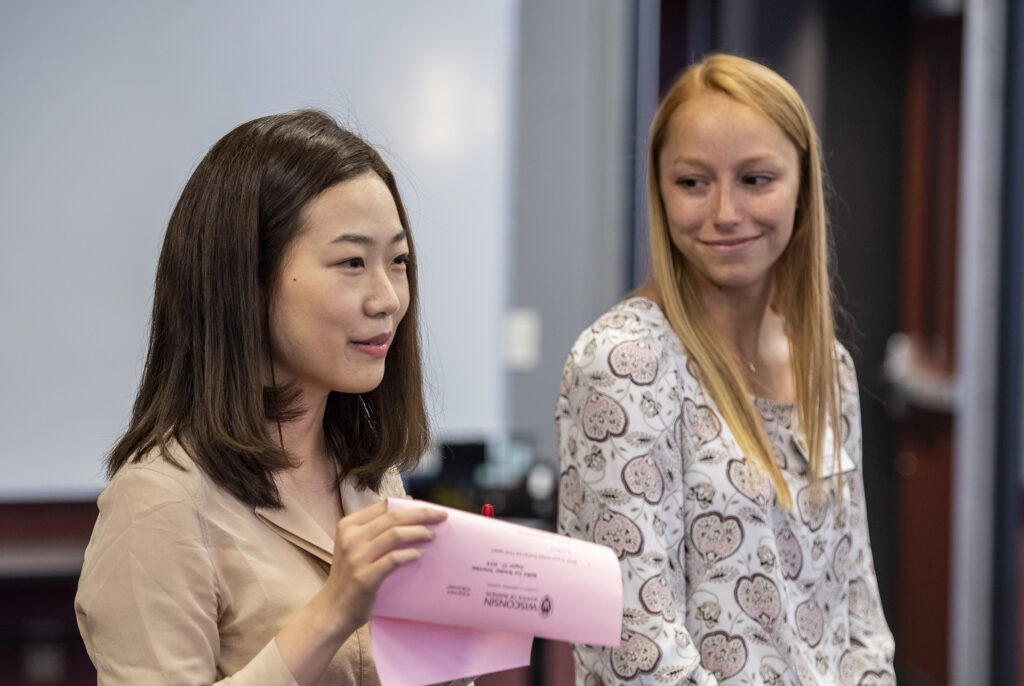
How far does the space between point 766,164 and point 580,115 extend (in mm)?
2190

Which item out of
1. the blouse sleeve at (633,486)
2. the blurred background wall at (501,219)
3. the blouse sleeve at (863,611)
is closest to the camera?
the blouse sleeve at (633,486)

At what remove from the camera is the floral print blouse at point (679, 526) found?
1.52 m

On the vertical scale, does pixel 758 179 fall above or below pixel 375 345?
above

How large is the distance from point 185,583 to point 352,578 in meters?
0.18

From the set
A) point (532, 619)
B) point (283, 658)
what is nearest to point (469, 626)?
point (532, 619)

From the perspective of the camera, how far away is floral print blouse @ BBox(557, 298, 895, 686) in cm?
152

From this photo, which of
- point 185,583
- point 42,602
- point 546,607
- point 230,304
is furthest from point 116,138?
point 546,607

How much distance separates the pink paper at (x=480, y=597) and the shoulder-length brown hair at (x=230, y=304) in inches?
8.3

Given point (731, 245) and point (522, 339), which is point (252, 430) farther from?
point (522, 339)

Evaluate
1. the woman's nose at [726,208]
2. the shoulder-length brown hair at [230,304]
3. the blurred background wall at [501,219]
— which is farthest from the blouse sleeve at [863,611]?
the blurred background wall at [501,219]

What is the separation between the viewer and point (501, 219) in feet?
12.1

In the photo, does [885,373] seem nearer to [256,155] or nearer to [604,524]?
[604,524]

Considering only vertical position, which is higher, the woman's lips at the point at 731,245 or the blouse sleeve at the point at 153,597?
the woman's lips at the point at 731,245

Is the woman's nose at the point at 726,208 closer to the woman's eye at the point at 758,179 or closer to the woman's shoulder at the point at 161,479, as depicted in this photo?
the woman's eye at the point at 758,179
